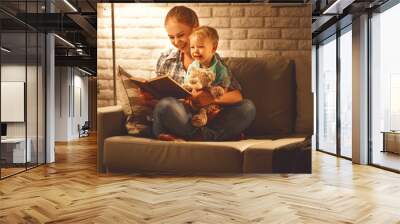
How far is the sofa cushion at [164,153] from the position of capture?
5.91 meters

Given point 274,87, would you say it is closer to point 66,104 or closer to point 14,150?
point 14,150

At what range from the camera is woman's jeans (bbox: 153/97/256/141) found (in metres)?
5.98

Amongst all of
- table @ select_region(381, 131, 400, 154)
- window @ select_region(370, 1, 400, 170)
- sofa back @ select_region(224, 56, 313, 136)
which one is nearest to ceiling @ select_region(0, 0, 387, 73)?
window @ select_region(370, 1, 400, 170)

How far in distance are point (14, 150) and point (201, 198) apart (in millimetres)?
4496

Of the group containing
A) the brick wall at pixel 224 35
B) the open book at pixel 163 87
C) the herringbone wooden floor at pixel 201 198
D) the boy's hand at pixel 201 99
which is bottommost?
the herringbone wooden floor at pixel 201 198

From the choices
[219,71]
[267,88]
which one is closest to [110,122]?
[219,71]

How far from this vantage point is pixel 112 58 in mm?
6055

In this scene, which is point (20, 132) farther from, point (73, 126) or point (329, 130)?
point (73, 126)

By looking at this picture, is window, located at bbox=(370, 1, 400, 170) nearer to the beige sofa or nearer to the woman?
the beige sofa

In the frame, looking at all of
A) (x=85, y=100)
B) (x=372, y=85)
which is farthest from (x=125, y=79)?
(x=85, y=100)

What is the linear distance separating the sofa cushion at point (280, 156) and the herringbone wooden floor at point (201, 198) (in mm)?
147

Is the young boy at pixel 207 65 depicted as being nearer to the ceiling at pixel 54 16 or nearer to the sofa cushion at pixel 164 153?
the sofa cushion at pixel 164 153

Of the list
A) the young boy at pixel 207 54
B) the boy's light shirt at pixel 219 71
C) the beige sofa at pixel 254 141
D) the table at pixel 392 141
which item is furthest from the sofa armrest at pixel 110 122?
the table at pixel 392 141

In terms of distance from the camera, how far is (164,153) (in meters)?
5.99
